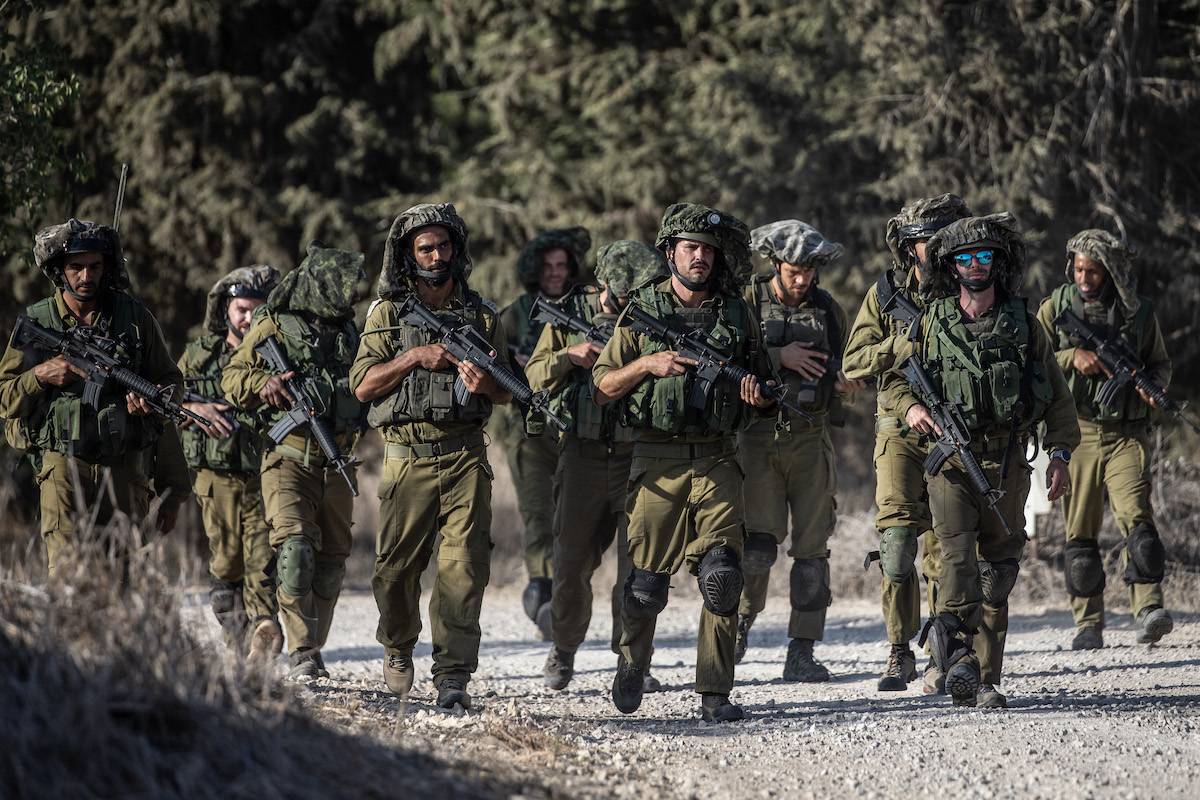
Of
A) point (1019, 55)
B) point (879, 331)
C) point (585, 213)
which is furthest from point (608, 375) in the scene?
point (585, 213)

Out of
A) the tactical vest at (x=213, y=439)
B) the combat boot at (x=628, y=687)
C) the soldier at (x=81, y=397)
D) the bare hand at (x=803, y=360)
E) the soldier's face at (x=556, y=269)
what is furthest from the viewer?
the soldier's face at (x=556, y=269)

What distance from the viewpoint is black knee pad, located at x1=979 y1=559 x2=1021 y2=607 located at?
22.9 ft

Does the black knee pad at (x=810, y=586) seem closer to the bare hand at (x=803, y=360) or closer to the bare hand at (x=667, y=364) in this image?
the bare hand at (x=803, y=360)

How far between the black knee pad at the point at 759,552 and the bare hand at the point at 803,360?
906 mm

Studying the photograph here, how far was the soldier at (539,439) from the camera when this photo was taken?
937cm

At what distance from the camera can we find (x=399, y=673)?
716 centimetres

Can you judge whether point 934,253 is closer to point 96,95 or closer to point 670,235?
point 670,235

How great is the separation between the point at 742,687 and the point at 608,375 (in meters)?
2.27

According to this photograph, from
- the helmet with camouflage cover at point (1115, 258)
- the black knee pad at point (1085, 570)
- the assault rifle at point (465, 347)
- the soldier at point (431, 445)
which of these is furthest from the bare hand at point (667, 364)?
the black knee pad at point (1085, 570)

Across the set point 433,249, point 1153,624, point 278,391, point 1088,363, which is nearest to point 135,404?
point 278,391

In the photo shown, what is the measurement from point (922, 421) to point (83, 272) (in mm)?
4019

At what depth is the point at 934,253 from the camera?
7.13m

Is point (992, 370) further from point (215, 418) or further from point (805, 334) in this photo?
point (215, 418)

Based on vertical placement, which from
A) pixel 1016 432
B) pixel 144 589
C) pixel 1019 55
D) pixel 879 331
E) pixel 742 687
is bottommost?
pixel 742 687
